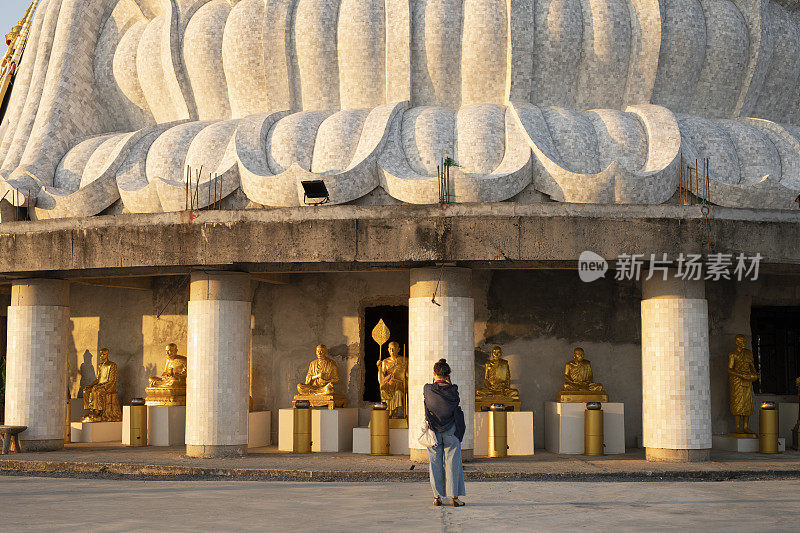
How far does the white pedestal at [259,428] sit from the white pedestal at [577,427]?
540 centimetres

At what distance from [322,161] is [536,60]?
184 inches

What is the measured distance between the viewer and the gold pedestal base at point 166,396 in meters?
19.6

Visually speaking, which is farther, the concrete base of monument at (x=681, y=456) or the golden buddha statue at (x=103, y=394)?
the golden buddha statue at (x=103, y=394)

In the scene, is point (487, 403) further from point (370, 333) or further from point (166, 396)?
point (166, 396)

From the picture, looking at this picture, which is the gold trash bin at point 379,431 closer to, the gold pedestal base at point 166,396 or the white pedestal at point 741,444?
the gold pedestal base at point 166,396

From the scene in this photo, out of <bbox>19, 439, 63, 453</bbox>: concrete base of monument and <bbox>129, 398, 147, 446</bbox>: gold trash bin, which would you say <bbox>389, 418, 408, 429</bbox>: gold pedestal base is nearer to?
<bbox>129, 398, 147, 446</bbox>: gold trash bin

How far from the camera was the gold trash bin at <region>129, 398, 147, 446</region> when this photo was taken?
1920 cm

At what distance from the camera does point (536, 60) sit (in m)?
19.1

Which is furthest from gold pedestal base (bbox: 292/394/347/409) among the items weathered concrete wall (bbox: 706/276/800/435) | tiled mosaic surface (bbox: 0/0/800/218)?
weathered concrete wall (bbox: 706/276/800/435)

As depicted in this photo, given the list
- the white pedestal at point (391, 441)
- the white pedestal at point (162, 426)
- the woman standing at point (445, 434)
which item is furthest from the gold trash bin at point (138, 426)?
the woman standing at point (445, 434)

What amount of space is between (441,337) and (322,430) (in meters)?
3.65

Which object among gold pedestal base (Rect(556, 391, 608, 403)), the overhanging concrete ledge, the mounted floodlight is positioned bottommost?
gold pedestal base (Rect(556, 391, 608, 403))

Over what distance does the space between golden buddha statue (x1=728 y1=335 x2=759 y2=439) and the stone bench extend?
12.5 m

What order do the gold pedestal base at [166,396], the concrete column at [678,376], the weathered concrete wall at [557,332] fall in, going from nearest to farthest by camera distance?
the concrete column at [678,376], the weathered concrete wall at [557,332], the gold pedestal base at [166,396]
